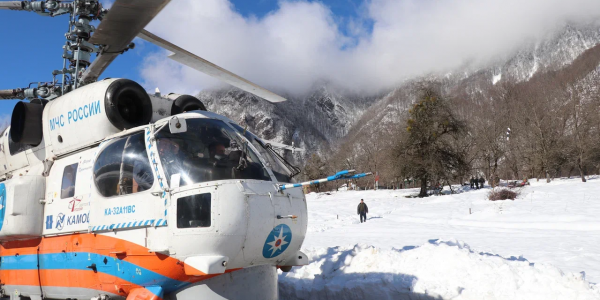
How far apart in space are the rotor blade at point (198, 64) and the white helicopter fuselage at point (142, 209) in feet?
2.76

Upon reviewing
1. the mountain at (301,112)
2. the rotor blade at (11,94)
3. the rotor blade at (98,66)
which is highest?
the mountain at (301,112)

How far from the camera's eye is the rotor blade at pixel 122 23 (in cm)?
363

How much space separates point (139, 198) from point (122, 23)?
5.88 feet

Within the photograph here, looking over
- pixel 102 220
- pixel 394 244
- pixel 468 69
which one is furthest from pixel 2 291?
pixel 468 69

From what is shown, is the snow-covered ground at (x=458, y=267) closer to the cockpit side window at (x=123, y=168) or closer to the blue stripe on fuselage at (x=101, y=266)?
the blue stripe on fuselage at (x=101, y=266)

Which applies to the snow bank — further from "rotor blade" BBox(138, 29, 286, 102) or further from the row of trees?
the row of trees

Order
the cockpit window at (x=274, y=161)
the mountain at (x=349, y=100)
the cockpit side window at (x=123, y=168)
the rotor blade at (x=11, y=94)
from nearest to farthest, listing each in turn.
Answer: the cockpit side window at (x=123, y=168)
the cockpit window at (x=274, y=161)
the rotor blade at (x=11, y=94)
the mountain at (x=349, y=100)

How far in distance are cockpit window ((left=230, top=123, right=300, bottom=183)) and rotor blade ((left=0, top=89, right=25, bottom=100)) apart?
17.5 feet

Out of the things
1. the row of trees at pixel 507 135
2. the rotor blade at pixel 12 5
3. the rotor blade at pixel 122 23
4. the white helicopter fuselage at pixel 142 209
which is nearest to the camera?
the rotor blade at pixel 122 23

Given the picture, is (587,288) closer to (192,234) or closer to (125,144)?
(192,234)

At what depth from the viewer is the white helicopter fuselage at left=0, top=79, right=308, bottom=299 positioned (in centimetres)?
398

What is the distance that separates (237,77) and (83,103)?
2.09 meters

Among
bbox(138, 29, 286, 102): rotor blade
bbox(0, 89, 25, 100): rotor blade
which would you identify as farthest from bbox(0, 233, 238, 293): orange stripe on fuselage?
bbox(0, 89, 25, 100): rotor blade

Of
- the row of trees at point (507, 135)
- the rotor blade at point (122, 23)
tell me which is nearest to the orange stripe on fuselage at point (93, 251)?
the rotor blade at point (122, 23)
